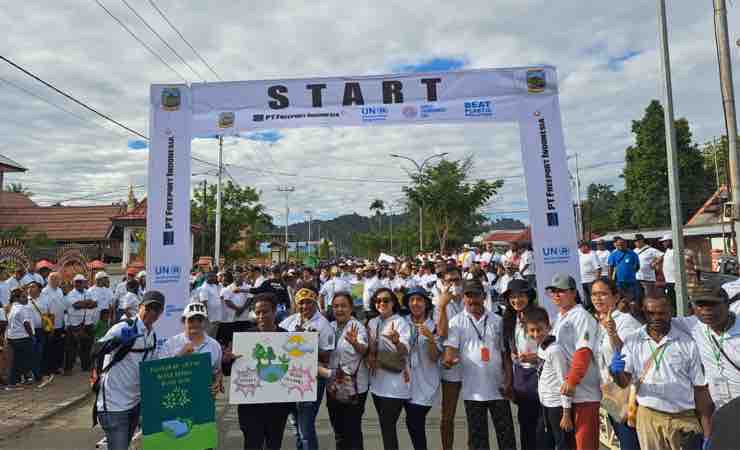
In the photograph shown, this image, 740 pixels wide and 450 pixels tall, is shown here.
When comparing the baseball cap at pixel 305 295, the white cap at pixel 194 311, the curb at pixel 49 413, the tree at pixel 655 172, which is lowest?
the curb at pixel 49 413

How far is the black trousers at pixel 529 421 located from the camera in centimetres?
424

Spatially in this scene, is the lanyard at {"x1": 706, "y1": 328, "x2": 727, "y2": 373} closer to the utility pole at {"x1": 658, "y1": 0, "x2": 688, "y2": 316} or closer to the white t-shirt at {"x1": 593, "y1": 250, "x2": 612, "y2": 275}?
the utility pole at {"x1": 658, "y1": 0, "x2": 688, "y2": 316}

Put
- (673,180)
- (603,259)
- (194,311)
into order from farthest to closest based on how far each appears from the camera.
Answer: (603,259) → (673,180) → (194,311)

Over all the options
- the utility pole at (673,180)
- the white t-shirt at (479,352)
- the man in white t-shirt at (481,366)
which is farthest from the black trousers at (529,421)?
the utility pole at (673,180)

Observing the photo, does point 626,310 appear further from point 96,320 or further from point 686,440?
point 96,320

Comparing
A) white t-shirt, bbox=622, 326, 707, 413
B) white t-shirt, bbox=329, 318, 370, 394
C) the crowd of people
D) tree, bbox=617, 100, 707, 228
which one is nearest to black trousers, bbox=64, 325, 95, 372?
the crowd of people

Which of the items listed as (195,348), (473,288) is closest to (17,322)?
(195,348)

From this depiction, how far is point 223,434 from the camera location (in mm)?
5730

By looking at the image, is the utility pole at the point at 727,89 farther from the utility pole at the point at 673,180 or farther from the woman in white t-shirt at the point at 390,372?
the woman in white t-shirt at the point at 390,372

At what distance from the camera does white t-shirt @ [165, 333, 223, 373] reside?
396 centimetres

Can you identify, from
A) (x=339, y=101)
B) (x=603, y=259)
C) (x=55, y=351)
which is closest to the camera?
(x=339, y=101)

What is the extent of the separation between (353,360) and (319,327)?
0.44m

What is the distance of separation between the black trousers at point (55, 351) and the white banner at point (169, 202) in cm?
444

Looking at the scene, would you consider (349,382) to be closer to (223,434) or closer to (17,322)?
(223,434)
